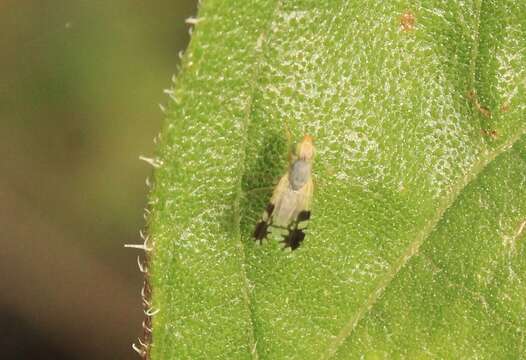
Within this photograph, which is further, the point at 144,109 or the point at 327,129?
the point at 144,109

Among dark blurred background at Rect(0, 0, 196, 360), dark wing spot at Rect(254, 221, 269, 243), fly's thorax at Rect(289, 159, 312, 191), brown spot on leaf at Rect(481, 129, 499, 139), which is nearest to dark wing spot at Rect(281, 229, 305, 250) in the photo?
dark wing spot at Rect(254, 221, 269, 243)

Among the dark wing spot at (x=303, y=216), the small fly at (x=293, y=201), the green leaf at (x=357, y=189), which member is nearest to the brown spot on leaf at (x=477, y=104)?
the green leaf at (x=357, y=189)

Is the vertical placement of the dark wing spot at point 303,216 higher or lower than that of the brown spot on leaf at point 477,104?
lower

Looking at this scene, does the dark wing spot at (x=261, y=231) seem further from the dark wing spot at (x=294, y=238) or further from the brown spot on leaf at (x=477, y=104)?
the brown spot on leaf at (x=477, y=104)

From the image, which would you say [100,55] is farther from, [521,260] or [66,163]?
[521,260]

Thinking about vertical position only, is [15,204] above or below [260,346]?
below

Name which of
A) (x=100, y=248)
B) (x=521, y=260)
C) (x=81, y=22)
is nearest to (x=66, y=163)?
(x=100, y=248)
